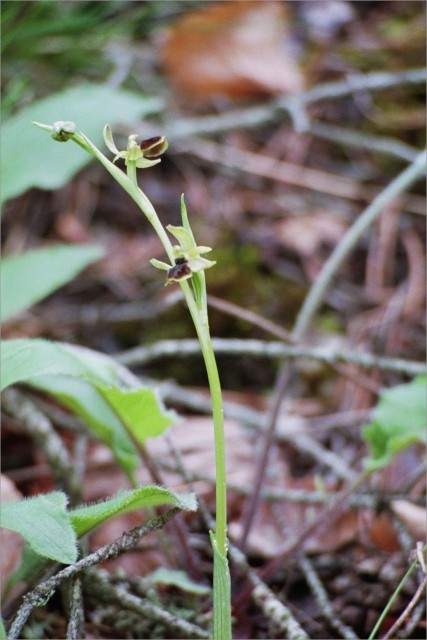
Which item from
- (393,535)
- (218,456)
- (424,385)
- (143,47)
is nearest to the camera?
(218,456)

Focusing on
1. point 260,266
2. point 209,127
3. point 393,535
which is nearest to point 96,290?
point 260,266

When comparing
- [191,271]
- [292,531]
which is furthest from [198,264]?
Result: [292,531]

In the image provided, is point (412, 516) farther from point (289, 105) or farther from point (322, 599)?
point (289, 105)

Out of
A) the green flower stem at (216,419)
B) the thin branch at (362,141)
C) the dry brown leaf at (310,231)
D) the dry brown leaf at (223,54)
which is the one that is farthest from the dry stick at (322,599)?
the dry brown leaf at (223,54)

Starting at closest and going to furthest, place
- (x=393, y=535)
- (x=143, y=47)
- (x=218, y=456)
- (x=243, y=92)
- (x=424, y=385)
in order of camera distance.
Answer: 1. (x=218, y=456)
2. (x=424, y=385)
3. (x=393, y=535)
4. (x=243, y=92)
5. (x=143, y=47)

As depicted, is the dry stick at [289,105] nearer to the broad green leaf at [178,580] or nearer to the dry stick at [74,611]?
the broad green leaf at [178,580]

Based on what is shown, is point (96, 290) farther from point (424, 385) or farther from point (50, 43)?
point (424, 385)

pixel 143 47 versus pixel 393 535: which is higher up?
pixel 143 47
